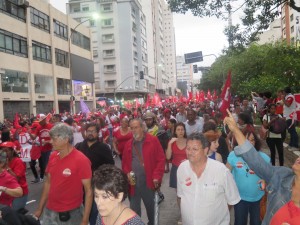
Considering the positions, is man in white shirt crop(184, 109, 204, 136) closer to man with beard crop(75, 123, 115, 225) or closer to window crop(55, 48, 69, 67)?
man with beard crop(75, 123, 115, 225)

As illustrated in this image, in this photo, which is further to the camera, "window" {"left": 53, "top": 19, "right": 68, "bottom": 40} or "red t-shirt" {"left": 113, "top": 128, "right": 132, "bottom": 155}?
"window" {"left": 53, "top": 19, "right": 68, "bottom": 40}

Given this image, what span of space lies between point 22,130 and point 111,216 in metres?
10.3

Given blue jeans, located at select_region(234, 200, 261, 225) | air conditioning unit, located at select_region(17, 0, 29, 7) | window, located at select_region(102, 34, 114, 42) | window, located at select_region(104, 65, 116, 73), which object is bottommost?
blue jeans, located at select_region(234, 200, 261, 225)

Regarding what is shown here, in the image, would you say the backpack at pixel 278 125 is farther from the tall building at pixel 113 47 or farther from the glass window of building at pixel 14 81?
the tall building at pixel 113 47

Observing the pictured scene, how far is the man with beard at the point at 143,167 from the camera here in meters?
5.34

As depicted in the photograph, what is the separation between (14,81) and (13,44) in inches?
117

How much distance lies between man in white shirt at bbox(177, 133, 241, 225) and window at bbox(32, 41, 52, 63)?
3151 cm

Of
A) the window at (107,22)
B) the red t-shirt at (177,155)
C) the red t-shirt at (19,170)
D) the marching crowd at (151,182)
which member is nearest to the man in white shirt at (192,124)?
the marching crowd at (151,182)

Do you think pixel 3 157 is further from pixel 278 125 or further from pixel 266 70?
pixel 266 70

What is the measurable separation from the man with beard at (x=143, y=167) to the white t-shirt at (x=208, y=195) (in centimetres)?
152

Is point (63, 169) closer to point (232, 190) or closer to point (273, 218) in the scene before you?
point (232, 190)

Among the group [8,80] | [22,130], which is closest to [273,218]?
[22,130]

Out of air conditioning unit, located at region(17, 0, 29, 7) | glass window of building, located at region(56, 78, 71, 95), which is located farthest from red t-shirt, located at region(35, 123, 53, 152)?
glass window of building, located at region(56, 78, 71, 95)

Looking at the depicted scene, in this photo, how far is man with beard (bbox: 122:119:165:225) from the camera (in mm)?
5344
